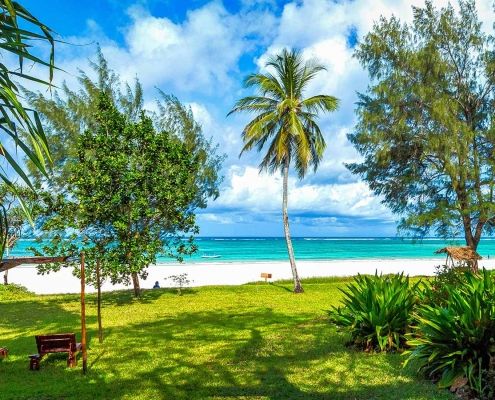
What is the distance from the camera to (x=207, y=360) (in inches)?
390

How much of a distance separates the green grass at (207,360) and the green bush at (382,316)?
1.35 feet

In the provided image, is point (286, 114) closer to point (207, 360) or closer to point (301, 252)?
point (207, 360)

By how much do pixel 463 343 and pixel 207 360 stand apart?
5113mm

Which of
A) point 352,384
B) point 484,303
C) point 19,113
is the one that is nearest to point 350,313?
point 352,384

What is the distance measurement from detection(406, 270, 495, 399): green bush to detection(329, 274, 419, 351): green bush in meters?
1.87

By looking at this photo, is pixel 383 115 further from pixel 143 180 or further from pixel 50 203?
pixel 50 203

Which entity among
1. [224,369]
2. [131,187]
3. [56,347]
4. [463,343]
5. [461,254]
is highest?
[131,187]

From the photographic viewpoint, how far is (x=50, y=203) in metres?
19.8

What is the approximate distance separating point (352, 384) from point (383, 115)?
824 inches

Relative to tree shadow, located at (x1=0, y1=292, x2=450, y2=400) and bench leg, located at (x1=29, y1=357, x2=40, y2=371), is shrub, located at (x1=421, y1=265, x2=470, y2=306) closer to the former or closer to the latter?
tree shadow, located at (x1=0, y1=292, x2=450, y2=400)

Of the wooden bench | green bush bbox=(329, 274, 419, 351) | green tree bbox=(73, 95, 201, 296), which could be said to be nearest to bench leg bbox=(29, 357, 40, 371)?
the wooden bench

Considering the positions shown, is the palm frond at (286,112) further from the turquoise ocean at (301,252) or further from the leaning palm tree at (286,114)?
the turquoise ocean at (301,252)

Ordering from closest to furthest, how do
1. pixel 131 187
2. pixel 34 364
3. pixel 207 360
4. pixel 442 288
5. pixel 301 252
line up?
pixel 34 364, pixel 207 360, pixel 442 288, pixel 131 187, pixel 301 252

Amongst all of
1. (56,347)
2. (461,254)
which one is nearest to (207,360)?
(56,347)
